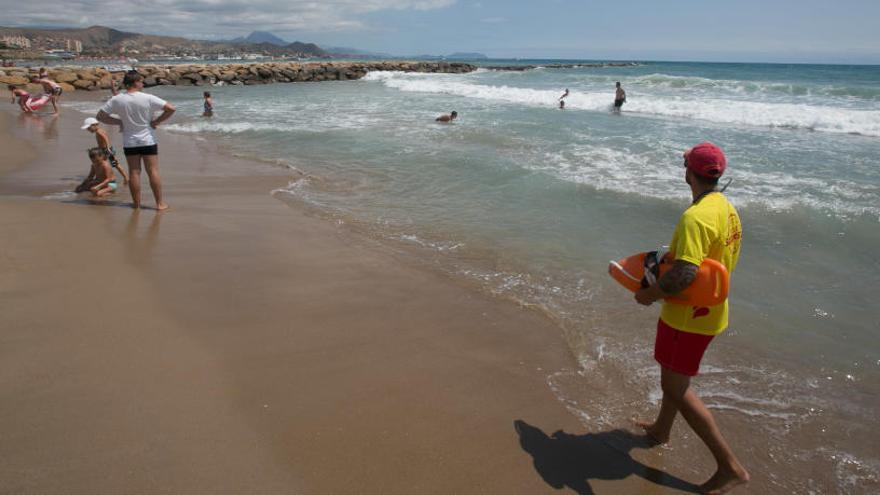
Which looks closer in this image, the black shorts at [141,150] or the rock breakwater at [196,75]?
the black shorts at [141,150]

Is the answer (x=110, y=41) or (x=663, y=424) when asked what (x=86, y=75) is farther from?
(x=110, y=41)

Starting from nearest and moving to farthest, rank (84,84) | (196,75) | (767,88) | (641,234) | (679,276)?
(679,276)
(641,234)
(767,88)
(84,84)
(196,75)

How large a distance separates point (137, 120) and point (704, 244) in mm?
6979

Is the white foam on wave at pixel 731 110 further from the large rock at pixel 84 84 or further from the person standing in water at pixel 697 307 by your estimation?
the large rock at pixel 84 84

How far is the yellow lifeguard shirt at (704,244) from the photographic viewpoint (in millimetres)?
2451

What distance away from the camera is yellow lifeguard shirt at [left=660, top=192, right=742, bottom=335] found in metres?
2.45

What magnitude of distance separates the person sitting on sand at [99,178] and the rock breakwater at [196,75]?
92.0 feet

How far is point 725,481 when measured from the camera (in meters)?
2.64

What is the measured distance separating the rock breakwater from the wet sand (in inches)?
1237

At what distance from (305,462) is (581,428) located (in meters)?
1.59

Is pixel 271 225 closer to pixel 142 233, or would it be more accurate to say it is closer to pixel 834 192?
pixel 142 233

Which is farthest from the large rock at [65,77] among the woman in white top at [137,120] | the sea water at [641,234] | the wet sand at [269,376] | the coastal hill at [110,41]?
the coastal hill at [110,41]

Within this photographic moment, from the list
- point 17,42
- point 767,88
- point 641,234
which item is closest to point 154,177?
point 641,234

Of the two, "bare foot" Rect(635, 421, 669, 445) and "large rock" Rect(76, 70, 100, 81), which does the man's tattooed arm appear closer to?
"bare foot" Rect(635, 421, 669, 445)
